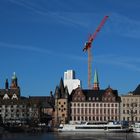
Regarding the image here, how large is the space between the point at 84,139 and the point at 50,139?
959cm

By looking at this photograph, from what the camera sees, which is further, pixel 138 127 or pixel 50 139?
pixel 138 127

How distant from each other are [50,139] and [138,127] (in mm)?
65049

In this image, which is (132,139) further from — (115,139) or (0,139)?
(0,139)

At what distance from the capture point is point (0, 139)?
441 ft

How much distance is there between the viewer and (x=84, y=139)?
14125cm

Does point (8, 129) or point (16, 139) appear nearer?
point (16, 139)

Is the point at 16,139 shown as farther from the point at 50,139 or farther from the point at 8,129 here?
the point at 8,129

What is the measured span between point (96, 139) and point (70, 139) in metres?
7.30

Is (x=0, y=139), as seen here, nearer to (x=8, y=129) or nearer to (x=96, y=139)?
(x=96, y=139)

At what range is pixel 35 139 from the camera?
458ft

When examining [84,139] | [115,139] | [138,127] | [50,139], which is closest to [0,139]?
[50,139]

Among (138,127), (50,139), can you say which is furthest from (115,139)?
(138,127)

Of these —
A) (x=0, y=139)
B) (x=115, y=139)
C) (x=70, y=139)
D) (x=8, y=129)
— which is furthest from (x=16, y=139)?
(x=8, y=129)

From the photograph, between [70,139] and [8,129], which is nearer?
[70,139]
